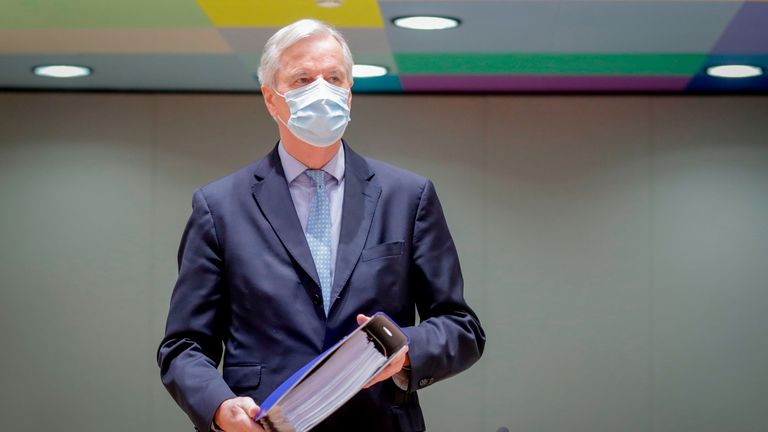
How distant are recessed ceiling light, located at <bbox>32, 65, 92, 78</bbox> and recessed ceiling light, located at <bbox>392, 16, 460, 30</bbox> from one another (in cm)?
185

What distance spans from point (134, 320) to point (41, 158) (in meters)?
1.04

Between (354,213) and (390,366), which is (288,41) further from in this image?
(390,366)

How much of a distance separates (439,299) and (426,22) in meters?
2.64

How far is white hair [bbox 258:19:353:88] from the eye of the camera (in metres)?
1.91

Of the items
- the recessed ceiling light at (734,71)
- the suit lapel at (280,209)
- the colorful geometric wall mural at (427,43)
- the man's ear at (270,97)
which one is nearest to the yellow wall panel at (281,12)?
the colorful geometric wall mural at (427,43)

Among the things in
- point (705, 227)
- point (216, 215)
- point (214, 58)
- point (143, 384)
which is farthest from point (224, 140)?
point (216, 215)

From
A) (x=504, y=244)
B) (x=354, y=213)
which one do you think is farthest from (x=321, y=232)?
(x=504, y=244)

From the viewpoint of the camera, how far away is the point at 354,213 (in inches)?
75.3

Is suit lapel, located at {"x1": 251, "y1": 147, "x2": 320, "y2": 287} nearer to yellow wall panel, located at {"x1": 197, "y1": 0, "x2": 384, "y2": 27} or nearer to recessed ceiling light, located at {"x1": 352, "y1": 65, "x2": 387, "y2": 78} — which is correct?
yellow wall panel, located at {"x1": 197, "y1": 0, "x2": 384, "y2": 27}

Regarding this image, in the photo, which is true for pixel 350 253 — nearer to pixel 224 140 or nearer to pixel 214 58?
pixel 214 58

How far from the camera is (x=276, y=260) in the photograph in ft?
6.13

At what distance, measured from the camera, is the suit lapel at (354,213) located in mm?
1852

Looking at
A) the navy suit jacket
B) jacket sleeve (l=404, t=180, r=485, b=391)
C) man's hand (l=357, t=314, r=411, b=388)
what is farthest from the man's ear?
man's hand (l=357, t=314, r=411, b=388)

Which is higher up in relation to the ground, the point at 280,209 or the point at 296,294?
the point at 280,209
